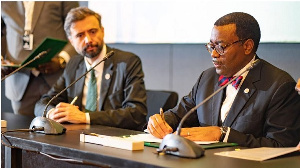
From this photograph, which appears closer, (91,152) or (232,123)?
(91,152)

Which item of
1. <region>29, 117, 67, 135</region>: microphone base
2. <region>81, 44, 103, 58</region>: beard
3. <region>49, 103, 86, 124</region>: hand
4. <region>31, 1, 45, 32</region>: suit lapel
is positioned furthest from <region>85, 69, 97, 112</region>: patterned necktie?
<region>31, 1, 45, 32</region>: suit lapel

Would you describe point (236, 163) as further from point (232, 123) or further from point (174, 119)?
point (174, 119)

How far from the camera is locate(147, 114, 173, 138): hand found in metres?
2.72

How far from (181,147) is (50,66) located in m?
2.42

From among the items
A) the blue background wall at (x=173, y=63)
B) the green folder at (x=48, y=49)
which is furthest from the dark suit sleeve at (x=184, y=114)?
the green folder at (x=48, y=49)

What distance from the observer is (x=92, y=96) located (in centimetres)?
377

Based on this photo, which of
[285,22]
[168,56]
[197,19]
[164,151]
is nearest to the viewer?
[164,151]

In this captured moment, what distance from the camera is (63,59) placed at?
447 cm

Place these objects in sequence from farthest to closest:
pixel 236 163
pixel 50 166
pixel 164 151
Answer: pixel 50 166 → pixel 164 151 → pixel 236 163

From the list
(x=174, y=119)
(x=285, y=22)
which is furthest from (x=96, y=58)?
(x=285, y=22)

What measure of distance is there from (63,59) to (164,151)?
7.80ft

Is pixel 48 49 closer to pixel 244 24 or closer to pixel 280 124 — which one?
pixel 244 24

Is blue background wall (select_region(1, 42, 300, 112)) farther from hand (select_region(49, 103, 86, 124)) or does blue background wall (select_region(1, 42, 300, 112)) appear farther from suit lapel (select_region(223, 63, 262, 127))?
hand (select_region(49, 103, 86, 124))

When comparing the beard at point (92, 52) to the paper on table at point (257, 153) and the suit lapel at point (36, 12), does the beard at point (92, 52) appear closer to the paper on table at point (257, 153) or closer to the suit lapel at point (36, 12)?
the suit lapel at point (36, 12)
